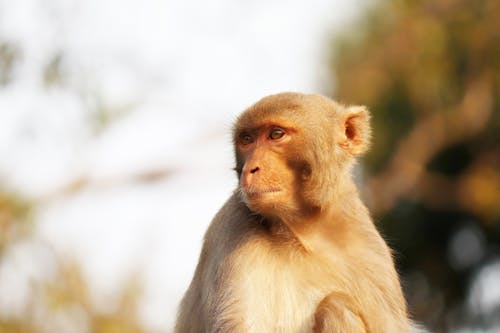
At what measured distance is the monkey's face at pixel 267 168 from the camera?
7.18 m

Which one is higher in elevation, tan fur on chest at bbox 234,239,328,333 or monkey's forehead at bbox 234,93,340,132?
monkey's forehead at bbox 234,93,340,132

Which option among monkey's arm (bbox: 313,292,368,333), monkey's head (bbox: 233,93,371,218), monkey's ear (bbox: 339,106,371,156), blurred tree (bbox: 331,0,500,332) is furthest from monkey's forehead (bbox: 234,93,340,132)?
blurred tree (bbox: 331,0,500,332)

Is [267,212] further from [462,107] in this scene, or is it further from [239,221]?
[462,107]

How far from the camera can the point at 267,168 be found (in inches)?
286

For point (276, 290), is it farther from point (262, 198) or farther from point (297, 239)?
point (262, 198)

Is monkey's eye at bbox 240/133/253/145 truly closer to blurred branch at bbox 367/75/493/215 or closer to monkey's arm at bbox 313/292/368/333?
monkey's arm at bbox 313/292/368/333

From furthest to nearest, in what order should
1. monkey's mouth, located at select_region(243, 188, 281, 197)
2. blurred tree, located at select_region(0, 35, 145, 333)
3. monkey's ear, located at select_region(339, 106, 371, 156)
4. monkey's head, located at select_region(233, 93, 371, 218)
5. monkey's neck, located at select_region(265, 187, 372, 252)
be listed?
blurred tree, located at select_region(0, 35, 145, 333)
monkey's ear, located at select_region(339, 106, 371, 156)
monkey's neck, located at select_region(265, 187, 372, 252)
monkey's head, located at select_region(233, 93, 371, 218)
monkey's mouth, located at select_region(243, 188, 281, 197)

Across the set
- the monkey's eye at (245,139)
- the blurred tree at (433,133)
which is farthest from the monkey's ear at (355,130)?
the blurred tree at (433,133)

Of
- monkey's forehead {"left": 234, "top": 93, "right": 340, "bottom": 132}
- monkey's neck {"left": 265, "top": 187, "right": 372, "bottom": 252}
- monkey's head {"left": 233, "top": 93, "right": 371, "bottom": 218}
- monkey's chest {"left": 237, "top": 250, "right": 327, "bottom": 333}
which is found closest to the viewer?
monkey's head {"left": 233, "top": 93, "right": 371, "bottom": 218}

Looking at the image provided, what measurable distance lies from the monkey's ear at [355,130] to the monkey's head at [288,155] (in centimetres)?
14

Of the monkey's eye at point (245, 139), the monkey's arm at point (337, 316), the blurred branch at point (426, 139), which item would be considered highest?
the blurred branch at point (426, 139)

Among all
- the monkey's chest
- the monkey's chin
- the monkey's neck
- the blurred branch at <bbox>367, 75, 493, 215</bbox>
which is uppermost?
the blurred branch at <bbox>367, 75, 493, 215</bbox>

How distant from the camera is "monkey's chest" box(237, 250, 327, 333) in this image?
735 centimetres

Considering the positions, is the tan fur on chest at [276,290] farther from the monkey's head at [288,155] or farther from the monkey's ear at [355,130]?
the monkey's ear at [355,130]
